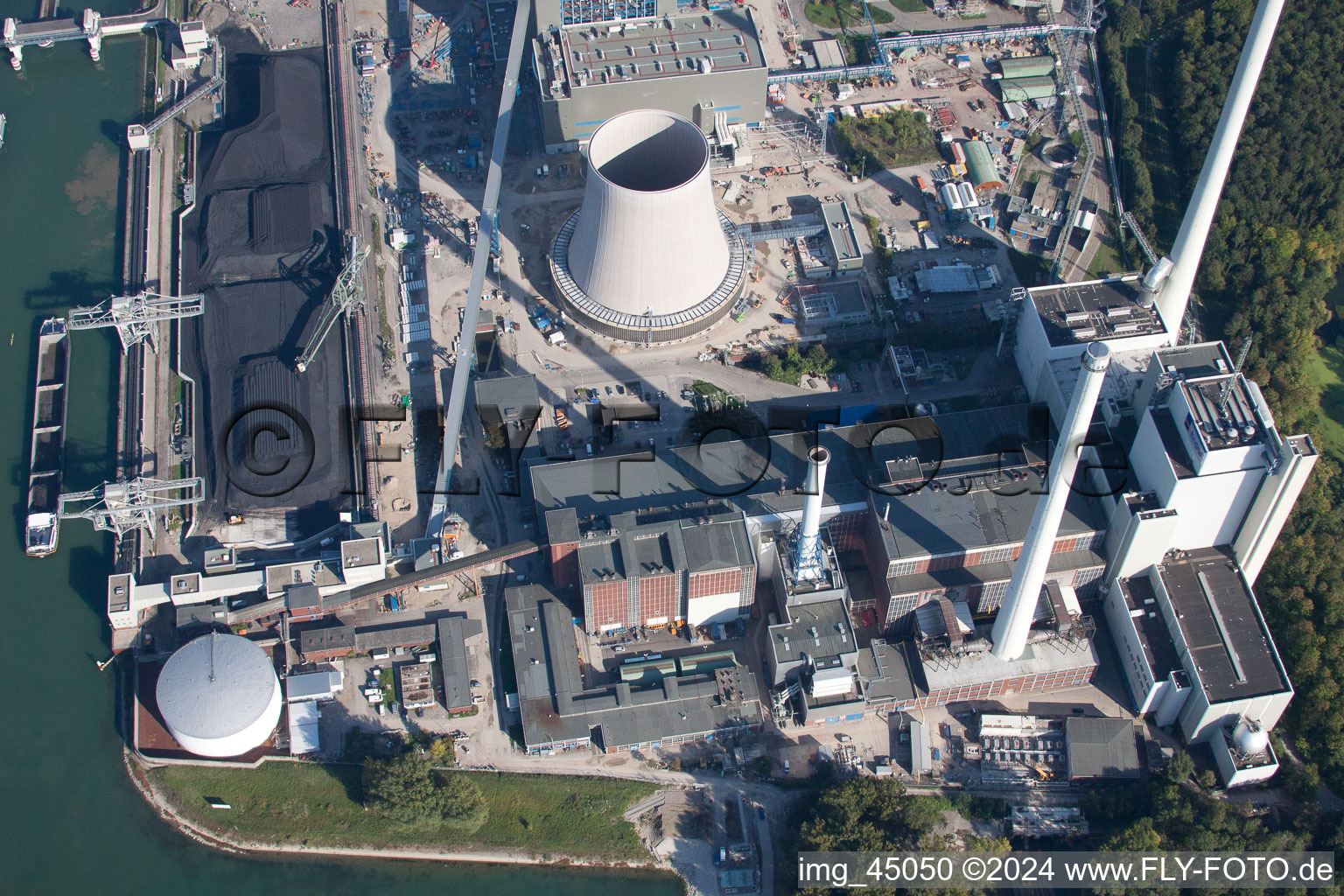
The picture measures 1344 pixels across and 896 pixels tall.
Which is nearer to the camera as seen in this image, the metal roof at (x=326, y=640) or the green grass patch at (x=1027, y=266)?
the metal roof at (x=326, y=640)

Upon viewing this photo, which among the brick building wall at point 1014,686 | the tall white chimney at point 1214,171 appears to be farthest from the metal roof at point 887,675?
the tall white chimney at point 1214,171

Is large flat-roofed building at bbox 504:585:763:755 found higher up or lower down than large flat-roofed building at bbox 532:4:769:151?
lower down

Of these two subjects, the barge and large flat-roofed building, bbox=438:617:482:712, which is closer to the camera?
large flat-roofed building, bbox=438:617:482:712

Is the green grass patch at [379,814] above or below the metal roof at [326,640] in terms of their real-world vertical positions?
below

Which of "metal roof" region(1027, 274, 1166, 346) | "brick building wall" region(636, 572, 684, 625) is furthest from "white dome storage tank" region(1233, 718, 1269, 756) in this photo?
"brick building wall" region(636, 572, 684, 625)

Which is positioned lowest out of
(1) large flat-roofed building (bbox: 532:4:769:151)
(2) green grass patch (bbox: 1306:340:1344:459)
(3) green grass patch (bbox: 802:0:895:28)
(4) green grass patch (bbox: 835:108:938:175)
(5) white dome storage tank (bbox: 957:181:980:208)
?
(2) green grass patch (bbox: 1306:340:1344:459)

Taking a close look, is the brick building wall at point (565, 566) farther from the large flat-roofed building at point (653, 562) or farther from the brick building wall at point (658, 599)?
the brick building wall at point (658, 599)

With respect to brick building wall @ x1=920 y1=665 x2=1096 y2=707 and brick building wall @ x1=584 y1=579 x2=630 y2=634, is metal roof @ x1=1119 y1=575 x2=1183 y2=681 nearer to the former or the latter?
brick building wall @ x1=920 y1=665 x2=1096 y2=707
